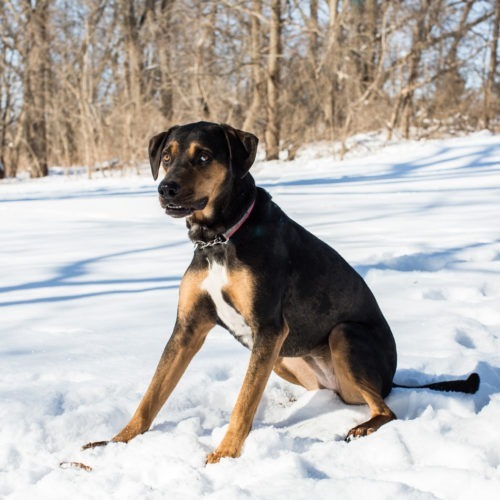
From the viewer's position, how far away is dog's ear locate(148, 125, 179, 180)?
2982 millimetres

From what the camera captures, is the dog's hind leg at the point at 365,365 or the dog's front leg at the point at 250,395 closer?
the dog's front leg at the point at 250,395

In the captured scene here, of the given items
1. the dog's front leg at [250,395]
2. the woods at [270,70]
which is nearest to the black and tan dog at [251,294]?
the dog's front leg at [250,395]

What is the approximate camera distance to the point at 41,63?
2259cm

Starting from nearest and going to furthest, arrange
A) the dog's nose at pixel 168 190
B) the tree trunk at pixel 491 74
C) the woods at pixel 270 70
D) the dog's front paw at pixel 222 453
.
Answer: the dog's front paw at pixel 222 453 → the dog's nose at pixel 168 190 → the woods at pixel 270 70 → the tree trunk at pixel 491 74

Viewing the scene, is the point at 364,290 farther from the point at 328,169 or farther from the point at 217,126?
the point at 328,169

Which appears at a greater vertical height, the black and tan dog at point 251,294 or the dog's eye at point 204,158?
the dog's eye at point 204,158

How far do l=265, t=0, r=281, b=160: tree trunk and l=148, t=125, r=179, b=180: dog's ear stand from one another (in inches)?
661

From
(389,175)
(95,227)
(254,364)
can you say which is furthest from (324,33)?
(254,364)

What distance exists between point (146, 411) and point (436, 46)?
68.0 feet

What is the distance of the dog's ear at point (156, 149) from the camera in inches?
117

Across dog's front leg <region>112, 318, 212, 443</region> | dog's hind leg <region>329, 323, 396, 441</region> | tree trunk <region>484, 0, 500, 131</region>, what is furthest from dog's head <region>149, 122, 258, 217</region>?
tree trunk <region>484, 0, 500, 131</region>

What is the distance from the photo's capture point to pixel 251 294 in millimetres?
2561

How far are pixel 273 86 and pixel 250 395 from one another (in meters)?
17.9

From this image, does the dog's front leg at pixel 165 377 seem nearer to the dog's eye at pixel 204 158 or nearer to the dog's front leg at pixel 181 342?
the dog's front leg at pixel 181 342
